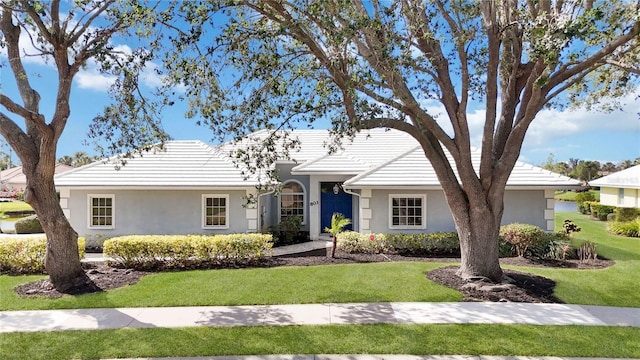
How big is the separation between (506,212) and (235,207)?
1072 cm

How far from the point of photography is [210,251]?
472 inches

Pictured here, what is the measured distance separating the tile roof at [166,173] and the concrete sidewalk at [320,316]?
7730 millimetres

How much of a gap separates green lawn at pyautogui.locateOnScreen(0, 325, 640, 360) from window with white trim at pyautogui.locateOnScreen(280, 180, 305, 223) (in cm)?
1206

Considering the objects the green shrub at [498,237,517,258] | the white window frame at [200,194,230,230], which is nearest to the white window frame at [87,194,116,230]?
the white window frame at [200,194,230,230]

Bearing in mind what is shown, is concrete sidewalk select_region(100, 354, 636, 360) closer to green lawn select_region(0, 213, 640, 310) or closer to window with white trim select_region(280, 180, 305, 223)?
green lawn select_region(0, 213, 640, 310)

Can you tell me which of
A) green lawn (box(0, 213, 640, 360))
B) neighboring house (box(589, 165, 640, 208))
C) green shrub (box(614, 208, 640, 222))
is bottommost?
green lawn (box(0, 213, 640, 360))

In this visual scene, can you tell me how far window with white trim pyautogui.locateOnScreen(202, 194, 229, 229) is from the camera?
15.6 metres

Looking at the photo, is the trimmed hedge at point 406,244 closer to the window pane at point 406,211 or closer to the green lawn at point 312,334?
the window pane at point 406,211

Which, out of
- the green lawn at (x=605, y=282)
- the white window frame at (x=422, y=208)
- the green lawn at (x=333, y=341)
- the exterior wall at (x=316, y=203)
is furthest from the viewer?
the exterior wall at (x=316, y=203)

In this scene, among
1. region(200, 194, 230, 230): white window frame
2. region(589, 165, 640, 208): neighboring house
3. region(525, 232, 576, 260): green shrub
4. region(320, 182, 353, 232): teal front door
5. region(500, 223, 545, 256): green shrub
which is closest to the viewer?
region(500, 223, 545, 256): green shrub

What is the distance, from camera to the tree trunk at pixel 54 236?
29.9 feet

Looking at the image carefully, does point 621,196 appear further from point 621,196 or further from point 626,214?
point 626,214

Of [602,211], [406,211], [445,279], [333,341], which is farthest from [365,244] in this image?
[602,211]

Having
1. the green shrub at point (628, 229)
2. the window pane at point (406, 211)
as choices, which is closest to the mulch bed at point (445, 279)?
the window pane at point (406, 211)
